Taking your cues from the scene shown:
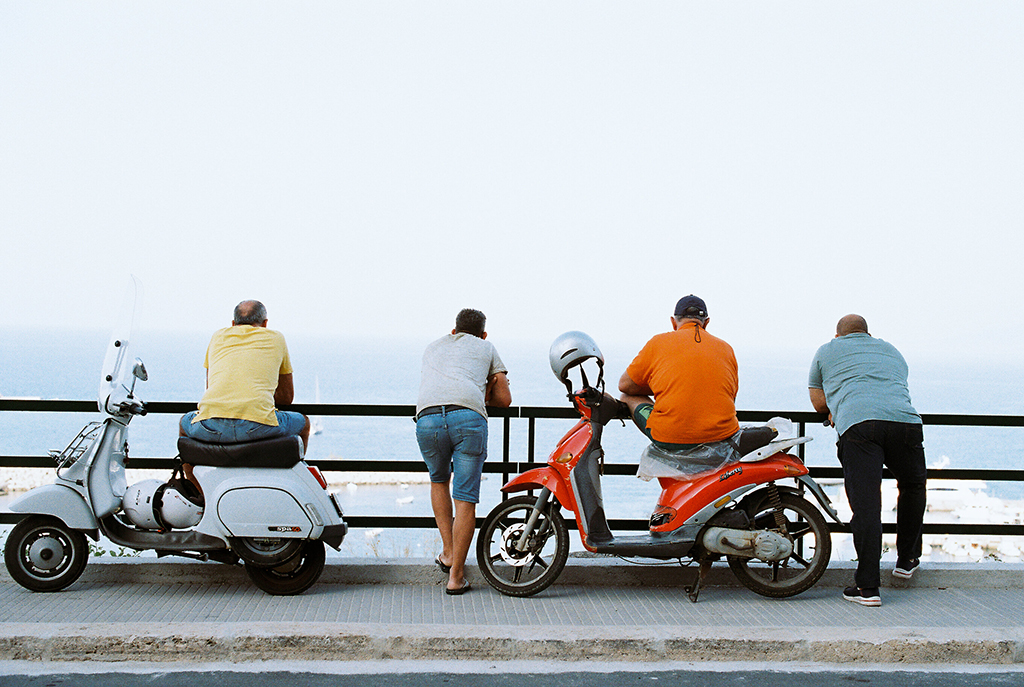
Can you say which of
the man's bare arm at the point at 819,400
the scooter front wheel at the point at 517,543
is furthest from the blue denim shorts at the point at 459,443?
the man's bare arm at the point at 819,400

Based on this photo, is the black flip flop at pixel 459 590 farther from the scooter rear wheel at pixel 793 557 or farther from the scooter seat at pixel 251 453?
the scooter rear wheel at pixel 793 557

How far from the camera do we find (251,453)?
5883 millimetres

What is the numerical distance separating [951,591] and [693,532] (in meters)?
1.93

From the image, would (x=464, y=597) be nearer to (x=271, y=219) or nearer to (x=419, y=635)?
(x=419, y=635)

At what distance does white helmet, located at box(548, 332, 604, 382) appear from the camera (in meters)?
6.08

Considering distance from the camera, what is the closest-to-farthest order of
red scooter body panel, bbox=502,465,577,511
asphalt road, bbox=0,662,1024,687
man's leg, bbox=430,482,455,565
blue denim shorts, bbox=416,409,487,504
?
asphalt road, bbox=0,662,1024,687, red scooter body panel, bbox=502,465,577,511, blue denim shorts, bbox=416,409,487,504, man's leg, bbox=430,482,455,565

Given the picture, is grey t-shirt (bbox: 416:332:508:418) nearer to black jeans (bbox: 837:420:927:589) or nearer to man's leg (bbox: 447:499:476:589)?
man's leg (bbox: 447:499:476:589)

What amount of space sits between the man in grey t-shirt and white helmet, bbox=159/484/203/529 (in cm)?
147

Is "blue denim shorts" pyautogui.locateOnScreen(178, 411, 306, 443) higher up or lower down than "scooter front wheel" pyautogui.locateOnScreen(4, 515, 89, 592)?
higher up

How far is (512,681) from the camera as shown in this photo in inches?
182

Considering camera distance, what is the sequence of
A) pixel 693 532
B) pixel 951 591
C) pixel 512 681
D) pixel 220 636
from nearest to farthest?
1. pixel 512 681
2. pixel 220 636
3. pixel 693 532
4. pixel 951 591

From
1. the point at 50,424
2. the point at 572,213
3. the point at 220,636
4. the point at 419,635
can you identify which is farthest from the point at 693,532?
the point at 572,213

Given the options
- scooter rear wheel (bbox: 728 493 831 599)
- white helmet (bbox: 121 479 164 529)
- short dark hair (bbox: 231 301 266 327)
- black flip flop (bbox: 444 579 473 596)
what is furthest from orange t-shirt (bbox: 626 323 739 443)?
white helmet (bbox: 121 479 164 529)

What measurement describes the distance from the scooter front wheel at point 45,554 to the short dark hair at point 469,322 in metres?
2.72
